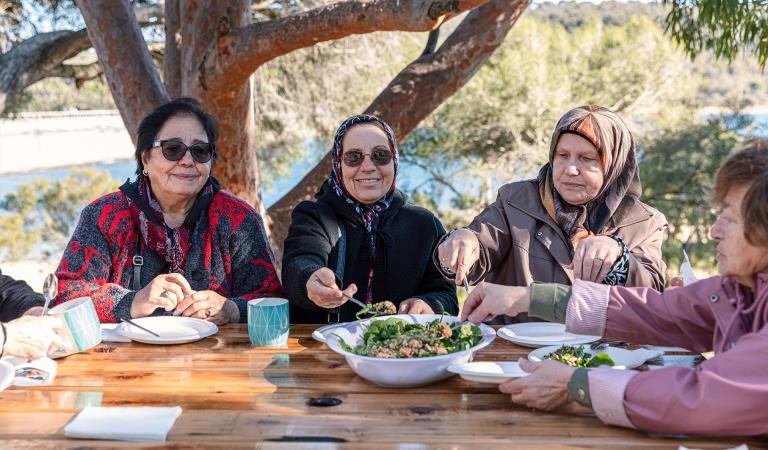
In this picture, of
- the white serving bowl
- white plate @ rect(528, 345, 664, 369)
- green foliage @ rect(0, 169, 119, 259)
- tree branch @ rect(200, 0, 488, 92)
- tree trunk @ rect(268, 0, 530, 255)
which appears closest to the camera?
the white serving bowl

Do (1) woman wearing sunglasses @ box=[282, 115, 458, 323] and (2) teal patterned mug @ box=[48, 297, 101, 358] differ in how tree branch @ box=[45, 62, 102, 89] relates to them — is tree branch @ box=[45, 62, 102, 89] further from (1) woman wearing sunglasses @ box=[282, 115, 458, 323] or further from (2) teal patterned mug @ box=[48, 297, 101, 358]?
(2) teal patterned mug @ box=[48, 297, 101, 358]

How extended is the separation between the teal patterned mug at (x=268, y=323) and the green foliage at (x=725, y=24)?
212 centimetres

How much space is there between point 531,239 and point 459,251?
444 millimetres

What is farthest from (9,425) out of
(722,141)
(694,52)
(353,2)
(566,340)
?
(722,141)

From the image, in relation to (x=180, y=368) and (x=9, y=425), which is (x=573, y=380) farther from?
(x=9, y=425)

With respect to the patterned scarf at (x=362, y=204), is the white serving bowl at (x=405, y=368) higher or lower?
lower

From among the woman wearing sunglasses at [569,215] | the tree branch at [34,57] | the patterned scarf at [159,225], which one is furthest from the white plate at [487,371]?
the tree branch at [34,57]

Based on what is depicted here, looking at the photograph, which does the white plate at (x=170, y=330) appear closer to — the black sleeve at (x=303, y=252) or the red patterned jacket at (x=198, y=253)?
the red patterned jacket at (x=198, y=253)

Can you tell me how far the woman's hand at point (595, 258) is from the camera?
252 centimetres

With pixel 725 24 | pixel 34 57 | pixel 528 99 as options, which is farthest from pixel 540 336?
pixel 528 99

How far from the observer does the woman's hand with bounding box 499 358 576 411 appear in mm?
1750

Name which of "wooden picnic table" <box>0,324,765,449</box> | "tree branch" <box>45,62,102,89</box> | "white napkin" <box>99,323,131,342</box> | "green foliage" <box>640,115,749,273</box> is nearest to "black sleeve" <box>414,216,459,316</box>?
"wooden picnic table" <box>0,324,765,449</box>

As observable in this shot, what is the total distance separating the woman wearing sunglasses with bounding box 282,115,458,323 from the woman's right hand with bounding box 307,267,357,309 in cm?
43

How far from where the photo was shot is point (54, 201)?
12.4 m
